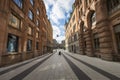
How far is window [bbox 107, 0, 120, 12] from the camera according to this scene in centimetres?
1117

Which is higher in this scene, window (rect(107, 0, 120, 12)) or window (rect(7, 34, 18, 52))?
window (rect(107, 0, 120, 12))

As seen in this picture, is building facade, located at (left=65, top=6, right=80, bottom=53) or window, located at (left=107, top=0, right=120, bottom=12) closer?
window, located at (left=107, top=0, right=120, bottom=12)

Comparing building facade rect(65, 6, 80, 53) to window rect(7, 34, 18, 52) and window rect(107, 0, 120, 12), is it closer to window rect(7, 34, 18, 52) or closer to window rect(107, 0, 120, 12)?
window rect(107, 0, 120, 12)

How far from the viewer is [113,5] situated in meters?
11.9

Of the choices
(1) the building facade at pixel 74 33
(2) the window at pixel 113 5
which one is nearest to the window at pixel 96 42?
(2) the window at pixel 113 5

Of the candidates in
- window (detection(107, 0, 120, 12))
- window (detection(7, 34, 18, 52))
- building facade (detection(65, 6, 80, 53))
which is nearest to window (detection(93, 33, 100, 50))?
window (detection(107, 0, 120, 12))

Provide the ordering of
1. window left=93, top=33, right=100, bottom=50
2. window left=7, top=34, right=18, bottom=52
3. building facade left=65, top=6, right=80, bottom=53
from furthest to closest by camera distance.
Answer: building facade left=65, top=6, right=80, bottom=53 < window left=93, top=33, right=100, bottom=50 < window left=7, top=34, right=18, bottom=52

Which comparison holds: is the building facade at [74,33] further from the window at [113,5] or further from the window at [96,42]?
the window at [113,5]

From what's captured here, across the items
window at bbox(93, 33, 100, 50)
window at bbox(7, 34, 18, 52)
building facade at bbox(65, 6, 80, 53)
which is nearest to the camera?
window at bbox(7, 34, 18, 52)

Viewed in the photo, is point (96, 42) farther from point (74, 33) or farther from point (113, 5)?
point (74, 33)

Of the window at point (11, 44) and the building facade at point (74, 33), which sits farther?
the building facade at point (74, 33)

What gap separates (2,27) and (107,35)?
12.0 meters

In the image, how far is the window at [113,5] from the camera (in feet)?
36.6

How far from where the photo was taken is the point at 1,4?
9.48m
